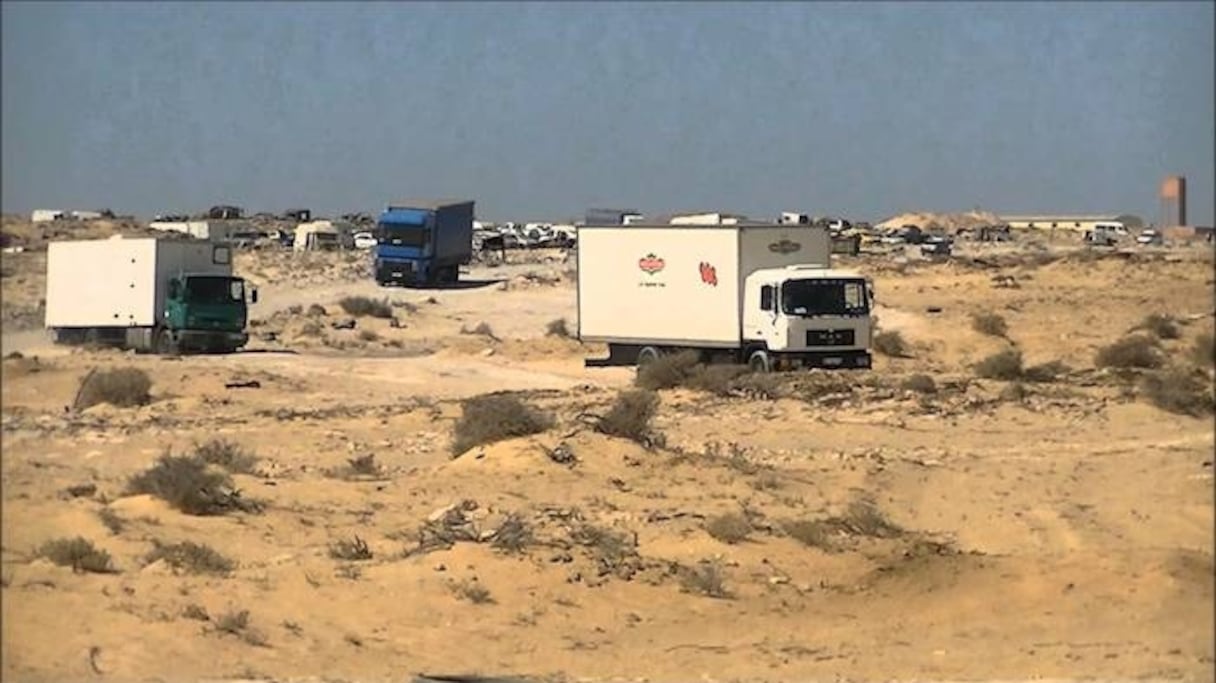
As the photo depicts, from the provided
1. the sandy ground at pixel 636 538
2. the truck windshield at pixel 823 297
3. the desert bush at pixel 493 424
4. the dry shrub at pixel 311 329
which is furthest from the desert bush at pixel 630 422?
the dry shrub at pixel 311 329

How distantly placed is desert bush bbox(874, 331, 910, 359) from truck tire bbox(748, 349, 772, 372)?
8.81m

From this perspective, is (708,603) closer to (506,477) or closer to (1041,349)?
(506,477)

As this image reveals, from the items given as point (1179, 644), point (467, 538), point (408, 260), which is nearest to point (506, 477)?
point (467, 538)

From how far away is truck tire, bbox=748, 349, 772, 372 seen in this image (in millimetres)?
35812

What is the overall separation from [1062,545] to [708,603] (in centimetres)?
446

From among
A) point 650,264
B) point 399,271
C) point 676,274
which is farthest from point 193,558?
point 399,271

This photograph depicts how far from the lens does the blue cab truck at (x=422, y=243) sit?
50719mm

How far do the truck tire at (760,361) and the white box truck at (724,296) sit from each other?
0.04 metres

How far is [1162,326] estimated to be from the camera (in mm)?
44969

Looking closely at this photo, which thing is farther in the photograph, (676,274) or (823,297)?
(676,274)

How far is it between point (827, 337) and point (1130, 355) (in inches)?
282

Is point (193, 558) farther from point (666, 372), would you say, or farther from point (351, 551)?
point (666, 372)

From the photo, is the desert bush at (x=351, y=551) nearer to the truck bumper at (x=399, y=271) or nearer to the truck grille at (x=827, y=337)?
the truck grille at (x=827, y=337)

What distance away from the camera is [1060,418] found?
93.6 ft
